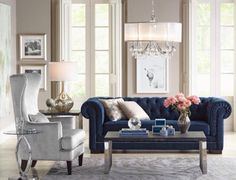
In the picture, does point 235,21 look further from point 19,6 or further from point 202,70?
point 19,6

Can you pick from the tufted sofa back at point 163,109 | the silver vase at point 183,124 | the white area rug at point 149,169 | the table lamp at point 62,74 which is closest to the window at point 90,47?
the tufted sofa back at point 163,109

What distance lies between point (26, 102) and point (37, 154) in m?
0.68

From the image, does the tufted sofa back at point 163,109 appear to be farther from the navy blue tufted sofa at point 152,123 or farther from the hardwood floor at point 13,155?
the hardwood floor at point 13,155

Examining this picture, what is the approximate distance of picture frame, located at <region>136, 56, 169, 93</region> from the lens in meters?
10.5

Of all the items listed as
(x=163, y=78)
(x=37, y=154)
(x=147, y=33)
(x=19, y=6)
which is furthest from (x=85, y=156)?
(x=19, y=6)

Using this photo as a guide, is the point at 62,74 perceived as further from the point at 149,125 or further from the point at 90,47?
the point at 90,47

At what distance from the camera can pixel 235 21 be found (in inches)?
420

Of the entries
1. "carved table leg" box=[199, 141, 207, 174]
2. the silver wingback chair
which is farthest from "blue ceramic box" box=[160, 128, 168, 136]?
the silver wingback chair

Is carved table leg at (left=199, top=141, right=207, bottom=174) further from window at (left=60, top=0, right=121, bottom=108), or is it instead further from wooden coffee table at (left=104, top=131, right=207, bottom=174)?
window at (left=60, top=0, right=121, bottom=108)

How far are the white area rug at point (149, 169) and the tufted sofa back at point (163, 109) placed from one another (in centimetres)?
104

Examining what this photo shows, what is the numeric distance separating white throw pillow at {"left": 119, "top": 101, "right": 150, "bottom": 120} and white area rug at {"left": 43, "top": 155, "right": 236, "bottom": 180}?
0.79 meters

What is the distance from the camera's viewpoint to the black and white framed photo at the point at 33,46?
1055 cm

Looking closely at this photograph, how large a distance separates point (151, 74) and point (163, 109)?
180 cm

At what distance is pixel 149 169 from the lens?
7.00 meters
